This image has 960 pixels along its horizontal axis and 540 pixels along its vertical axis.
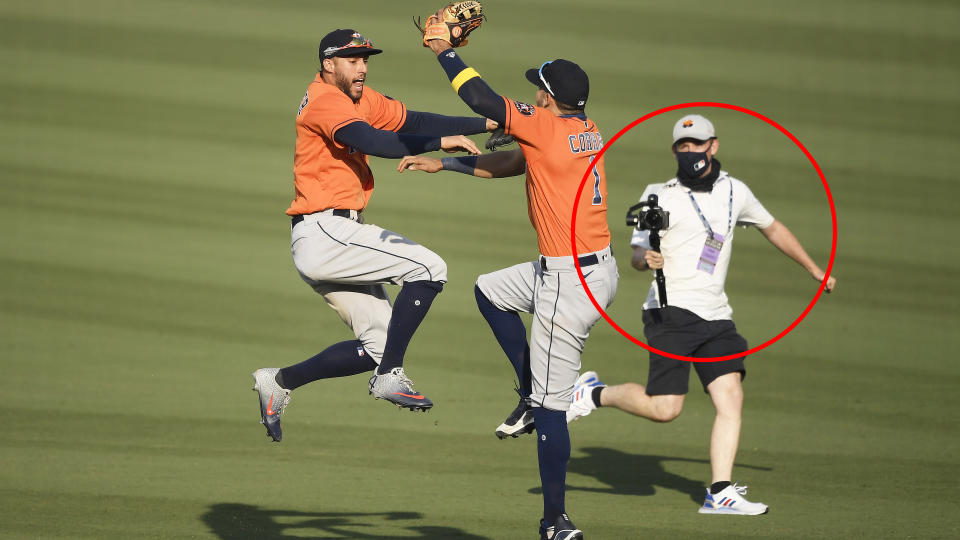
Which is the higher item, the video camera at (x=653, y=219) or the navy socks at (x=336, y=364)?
the video camera at (x=653, y=219)

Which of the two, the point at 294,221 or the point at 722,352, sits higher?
the point at 294,221

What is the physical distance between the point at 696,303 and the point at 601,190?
75.6 inches

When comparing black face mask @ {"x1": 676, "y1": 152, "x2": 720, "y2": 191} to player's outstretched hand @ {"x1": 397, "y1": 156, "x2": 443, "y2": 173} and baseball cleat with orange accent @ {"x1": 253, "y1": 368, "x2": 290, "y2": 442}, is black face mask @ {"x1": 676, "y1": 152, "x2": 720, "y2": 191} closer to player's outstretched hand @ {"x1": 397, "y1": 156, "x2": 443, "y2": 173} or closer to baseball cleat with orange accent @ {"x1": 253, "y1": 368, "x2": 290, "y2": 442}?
player's outstretched hand @ {"x1": 397, "y1": 156, "x2": 443, "y2": 173}

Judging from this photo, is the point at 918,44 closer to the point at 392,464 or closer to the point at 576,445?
the point at 576,445

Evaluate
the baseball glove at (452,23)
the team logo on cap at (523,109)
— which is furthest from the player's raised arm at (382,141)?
the baseball glove at (452,23)

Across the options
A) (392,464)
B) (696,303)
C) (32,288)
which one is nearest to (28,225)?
(32,288)

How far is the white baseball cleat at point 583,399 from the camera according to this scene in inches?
395

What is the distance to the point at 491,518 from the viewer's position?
9.38 m

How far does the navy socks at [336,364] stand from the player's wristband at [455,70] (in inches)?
72.8

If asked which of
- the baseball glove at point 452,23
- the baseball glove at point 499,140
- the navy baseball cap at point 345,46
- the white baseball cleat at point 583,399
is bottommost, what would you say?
the white baseball cleat at point 583,399

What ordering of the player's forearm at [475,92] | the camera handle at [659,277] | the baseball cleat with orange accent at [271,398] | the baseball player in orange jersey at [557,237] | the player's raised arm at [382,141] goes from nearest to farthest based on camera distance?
the player's forearm at [475,92] < the player's raised arm at [382,141] < the baseball player in orange jersey at [557,237] < the baseball cleat with orange accent at [271,398] < the camera handle at [659,277]

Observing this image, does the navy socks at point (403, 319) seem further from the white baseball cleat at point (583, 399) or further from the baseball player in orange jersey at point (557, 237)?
the white baseball cleat at point (583, 399)

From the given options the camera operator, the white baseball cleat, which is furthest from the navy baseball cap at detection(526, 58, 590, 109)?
the white baseball cleat

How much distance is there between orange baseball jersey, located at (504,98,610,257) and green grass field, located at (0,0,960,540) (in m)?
2.51
